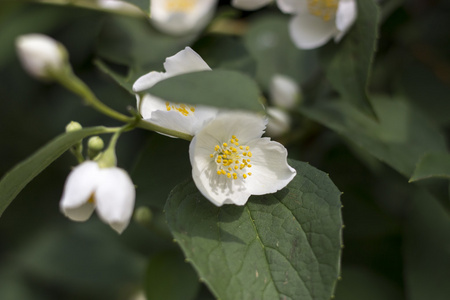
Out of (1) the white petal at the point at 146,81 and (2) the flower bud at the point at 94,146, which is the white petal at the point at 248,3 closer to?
(1) the white petal at the point at 146,81

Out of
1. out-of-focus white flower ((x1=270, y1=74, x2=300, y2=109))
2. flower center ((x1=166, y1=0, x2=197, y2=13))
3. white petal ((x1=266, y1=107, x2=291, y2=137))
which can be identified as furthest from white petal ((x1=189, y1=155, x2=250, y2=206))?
flower center ((x1=166, y1=0, x2=197, y2=13))

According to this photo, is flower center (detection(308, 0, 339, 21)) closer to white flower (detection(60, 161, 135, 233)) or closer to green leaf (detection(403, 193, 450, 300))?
green leaf (detection(403, 193, 450, 300))

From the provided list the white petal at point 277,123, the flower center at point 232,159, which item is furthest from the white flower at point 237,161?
the white petal at point 277,123

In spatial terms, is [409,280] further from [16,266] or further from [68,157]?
[16,266]

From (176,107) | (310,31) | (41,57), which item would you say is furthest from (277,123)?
(41,57)

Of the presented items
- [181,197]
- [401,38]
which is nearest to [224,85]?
[181,197]

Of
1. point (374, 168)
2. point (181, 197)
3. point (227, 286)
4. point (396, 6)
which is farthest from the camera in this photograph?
point (396, 6)

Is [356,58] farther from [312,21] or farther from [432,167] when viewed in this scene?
[432,167]
